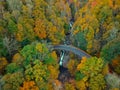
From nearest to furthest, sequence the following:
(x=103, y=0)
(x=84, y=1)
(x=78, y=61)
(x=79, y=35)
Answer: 1. (x=78, y=61)
2. (x=79, y=35)
3. (x=103, y=0)
4. (x=84, y=1)

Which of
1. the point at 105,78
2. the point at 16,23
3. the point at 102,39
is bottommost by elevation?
the point at 105,78

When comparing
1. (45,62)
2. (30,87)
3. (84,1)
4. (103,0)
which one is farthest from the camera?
(84,1)

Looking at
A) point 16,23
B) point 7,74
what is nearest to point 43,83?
point 7,74

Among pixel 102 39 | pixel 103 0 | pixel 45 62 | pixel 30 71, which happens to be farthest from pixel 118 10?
pixel 30 71

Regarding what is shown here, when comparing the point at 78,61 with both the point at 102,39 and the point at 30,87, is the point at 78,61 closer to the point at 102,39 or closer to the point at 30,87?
the point at 102,39

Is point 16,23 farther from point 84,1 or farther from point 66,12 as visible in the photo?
point 84,1

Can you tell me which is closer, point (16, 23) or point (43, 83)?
point (43, 83)

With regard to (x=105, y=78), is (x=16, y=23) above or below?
above
